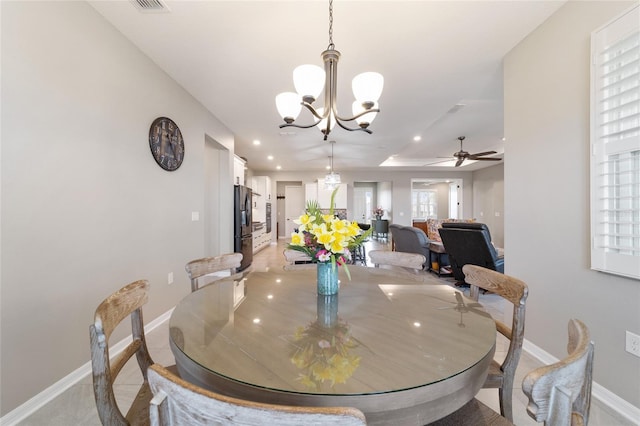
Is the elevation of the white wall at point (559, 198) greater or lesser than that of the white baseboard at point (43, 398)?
greater

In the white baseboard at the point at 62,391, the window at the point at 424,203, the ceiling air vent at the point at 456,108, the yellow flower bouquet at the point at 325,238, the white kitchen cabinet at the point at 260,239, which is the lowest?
the white baseboard at the point at 62,391

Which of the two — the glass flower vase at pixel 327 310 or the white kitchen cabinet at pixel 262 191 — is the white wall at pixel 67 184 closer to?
the glass flower vase at pixel 327 310

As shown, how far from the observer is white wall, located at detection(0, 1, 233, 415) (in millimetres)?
1439

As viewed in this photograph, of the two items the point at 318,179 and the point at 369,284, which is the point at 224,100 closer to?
the point at 369,284

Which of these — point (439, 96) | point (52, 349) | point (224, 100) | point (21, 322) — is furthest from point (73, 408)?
point (439, 96)

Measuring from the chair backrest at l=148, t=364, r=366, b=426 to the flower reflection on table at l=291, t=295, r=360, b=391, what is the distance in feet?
0.71

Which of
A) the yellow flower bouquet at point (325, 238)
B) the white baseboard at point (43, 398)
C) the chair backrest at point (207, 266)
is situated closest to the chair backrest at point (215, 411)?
the yellow flower bouquet at point (325, 238)

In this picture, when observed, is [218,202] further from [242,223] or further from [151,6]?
[151,6]

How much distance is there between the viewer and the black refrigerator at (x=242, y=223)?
4.57m

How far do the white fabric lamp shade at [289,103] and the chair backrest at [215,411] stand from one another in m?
1.78

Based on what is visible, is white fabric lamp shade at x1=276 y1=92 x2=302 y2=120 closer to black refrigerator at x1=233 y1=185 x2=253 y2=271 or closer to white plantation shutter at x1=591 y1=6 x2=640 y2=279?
white plantation shutter at x1=591 y1=6 x2=640 y2=279

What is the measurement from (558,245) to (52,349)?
346 centimetres

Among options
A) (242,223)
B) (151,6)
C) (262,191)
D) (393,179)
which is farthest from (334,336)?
(393,179)

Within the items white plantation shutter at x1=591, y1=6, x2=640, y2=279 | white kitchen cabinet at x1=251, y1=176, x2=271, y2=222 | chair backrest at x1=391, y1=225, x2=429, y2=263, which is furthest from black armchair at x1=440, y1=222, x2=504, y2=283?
white kitchen cabinet at x1=251, y1=176, x2=271, y2=222
